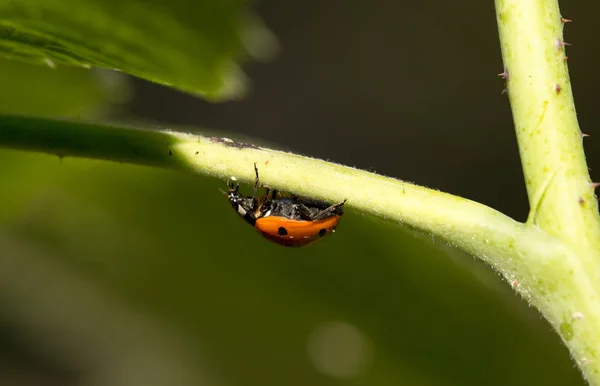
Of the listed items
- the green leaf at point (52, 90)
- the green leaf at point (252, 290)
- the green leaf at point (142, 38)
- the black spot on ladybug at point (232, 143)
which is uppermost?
A: the green leaf at point (52, 90)

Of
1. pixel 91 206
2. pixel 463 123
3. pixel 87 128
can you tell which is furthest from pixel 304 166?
pixel 463 123

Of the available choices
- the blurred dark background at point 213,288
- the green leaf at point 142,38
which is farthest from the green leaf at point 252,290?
the green leaf at point 142,38

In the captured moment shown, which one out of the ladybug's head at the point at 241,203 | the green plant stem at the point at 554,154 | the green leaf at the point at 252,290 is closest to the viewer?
the green plant stem at the point at 554,154

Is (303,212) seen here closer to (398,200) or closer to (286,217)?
(286,217)

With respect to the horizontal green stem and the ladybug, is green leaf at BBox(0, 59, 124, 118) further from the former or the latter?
the horizontal green stem

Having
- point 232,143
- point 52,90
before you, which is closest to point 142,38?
point 232,143

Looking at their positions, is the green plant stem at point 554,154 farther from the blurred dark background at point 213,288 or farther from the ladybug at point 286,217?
the ladybug at point 286,217
